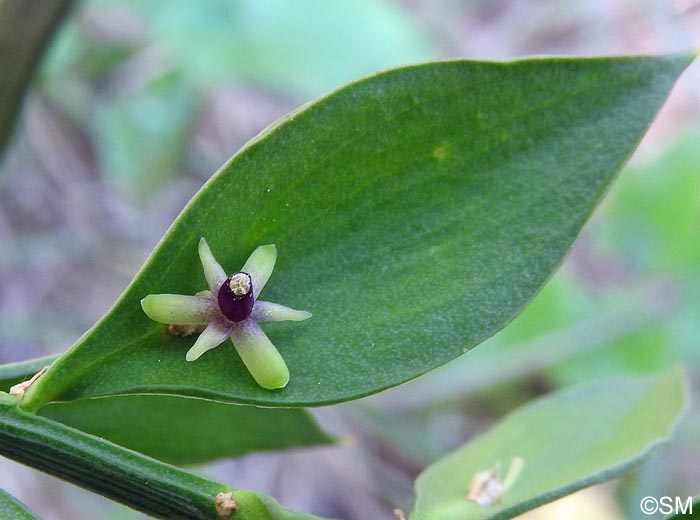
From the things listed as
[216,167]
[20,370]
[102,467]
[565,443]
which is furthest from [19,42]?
[216,167]

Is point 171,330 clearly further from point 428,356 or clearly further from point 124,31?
point 124,31

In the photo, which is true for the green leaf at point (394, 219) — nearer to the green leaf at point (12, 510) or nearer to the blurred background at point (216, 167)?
the green leaf at point (12, 510)

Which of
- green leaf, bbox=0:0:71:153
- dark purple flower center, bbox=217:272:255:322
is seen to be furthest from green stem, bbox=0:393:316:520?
green leaf, bbox=0:0:71:153

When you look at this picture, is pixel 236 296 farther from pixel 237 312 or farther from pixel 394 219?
pixel 394 219

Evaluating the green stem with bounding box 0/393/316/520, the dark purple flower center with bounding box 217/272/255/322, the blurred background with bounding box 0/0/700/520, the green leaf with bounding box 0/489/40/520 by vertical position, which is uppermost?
the blurred background with bounding box 0/0/700/520

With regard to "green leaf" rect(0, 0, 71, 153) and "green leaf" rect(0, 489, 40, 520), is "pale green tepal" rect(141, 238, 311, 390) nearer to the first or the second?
"green leaf" rect(0, 489, 40, 520)

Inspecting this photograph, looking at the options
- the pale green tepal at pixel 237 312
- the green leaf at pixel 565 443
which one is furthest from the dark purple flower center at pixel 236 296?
the green leaf at pixel 565 443
